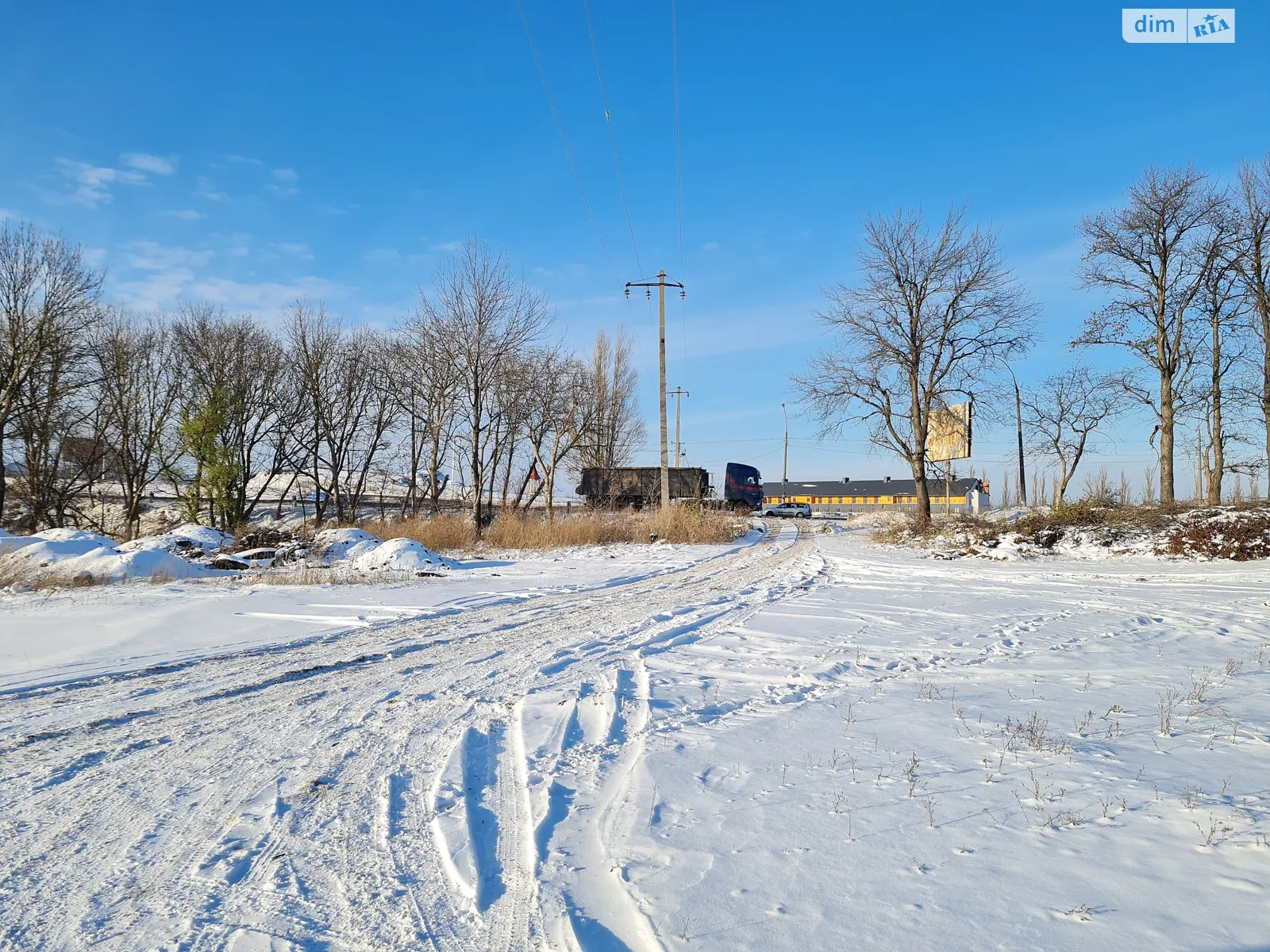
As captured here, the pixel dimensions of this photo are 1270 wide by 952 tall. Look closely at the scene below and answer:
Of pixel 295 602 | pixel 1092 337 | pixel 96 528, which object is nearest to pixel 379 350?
pixel 96 528

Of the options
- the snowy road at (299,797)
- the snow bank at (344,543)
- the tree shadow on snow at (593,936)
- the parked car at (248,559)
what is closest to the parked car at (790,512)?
the snow bank at (344,543)

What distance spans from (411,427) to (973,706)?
111ft

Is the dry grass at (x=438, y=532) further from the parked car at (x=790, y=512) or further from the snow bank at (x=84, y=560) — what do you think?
the parked car at (x=790, y=512)

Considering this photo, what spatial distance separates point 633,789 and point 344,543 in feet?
47.8

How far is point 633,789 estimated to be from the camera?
3.23 m

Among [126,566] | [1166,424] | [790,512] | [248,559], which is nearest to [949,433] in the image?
[1166,424]

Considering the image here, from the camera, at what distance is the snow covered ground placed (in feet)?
7.28

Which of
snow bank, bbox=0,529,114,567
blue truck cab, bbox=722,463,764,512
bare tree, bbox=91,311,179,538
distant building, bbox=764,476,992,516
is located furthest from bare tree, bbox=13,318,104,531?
distant building, bbox=764,476,992,516

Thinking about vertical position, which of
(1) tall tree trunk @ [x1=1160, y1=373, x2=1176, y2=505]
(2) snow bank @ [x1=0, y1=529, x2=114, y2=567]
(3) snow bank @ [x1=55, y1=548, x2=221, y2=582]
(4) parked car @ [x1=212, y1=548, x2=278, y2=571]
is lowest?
(4) parked car @ [x1=212, y1=548, x2=278, y2=571]

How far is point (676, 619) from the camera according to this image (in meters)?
7.98

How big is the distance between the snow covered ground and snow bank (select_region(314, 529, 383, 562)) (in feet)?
28.0

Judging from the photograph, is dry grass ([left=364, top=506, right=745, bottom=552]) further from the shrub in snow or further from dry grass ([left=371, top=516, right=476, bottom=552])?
the shrub in snow

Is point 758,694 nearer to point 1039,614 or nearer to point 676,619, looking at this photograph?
point 676,619

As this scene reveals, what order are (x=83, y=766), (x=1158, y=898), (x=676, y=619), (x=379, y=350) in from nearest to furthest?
(x=1158, y=898), (x=83, y=766), (x=676, y=619), (x=379, y=350)
